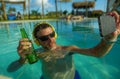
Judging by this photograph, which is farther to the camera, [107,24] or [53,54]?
[53,54]

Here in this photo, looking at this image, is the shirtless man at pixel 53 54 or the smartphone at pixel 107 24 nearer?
the smartphone at pixel 107 24

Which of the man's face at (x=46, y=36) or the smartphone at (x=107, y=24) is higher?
the smartphone at (x=107, y=24)

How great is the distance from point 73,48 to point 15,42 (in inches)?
358

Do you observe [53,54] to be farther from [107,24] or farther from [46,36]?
[107,24]

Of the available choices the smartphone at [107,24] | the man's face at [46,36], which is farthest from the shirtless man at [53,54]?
the smartphone at [107,24]

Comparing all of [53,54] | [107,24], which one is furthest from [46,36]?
[107,24]

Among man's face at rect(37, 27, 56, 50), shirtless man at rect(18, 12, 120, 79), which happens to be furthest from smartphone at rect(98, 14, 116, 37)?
man's face at rect(37, 27, 56, 50)

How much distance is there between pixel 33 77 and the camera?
266 inches

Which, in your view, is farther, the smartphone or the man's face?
the man's face

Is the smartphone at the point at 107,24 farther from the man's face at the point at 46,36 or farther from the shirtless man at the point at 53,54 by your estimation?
the man's face at the point at 46,36

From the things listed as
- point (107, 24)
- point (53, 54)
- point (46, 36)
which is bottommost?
point (53, 54)

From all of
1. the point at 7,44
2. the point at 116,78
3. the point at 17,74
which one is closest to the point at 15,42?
the point at 7,44

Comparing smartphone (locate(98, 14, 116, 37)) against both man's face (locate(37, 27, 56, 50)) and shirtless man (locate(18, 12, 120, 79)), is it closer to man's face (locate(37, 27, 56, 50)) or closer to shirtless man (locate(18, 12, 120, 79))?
shirtless man (locate(18, 12, 120, 79))

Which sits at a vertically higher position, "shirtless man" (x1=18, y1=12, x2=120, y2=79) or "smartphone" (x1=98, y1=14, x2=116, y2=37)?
"smartphone" (x1=98, y1=14, x2=116, y2=37)
